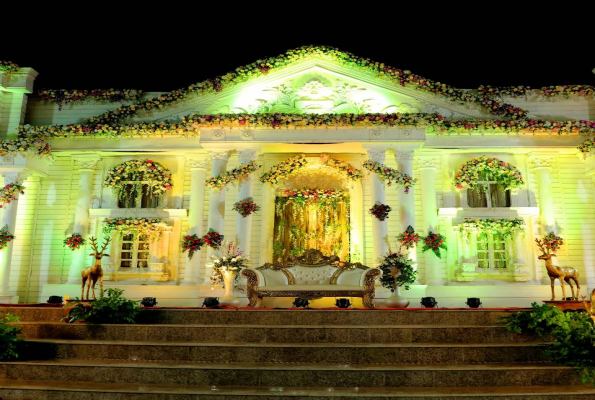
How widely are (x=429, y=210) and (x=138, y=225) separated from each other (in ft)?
23.4

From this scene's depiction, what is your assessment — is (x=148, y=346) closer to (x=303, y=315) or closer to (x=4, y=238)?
(x=303, y=315)

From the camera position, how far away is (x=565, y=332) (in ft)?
20.4

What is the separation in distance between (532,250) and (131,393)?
9.99 m

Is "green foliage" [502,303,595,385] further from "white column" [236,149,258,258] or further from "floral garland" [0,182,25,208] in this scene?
"floral garland" [0,182,25,208]

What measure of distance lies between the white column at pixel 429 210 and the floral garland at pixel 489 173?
659 millimetres

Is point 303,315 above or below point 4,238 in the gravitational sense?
below

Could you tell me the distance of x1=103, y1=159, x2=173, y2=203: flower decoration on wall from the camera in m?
12.6

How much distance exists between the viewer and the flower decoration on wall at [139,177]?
12602 mm

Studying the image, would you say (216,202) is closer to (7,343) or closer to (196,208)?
(196,208)

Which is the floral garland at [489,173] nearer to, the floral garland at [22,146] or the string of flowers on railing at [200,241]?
the string of flowers on railing at [200,241]

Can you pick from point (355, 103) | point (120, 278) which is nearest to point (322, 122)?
point (355, 103)

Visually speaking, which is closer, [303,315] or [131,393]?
[131,393]

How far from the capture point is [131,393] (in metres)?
5.16

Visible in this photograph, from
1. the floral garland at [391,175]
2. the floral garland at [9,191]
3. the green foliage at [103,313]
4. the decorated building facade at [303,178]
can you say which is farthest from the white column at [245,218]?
the floral garland at [9,191]
